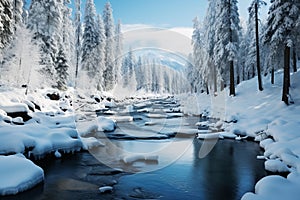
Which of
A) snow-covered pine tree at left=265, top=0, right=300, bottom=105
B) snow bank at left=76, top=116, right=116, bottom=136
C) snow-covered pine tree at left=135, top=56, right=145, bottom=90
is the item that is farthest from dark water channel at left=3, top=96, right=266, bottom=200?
snow-covered pine tree at left=135, top=56, right=145, bottom=90

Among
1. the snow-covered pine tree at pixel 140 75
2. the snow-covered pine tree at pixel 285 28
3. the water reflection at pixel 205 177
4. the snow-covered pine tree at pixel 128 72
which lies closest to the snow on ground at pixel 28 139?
the water reflection at pixel 205 177

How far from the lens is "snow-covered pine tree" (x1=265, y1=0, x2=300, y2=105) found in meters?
18.9

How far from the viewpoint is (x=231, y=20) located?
2847 cm

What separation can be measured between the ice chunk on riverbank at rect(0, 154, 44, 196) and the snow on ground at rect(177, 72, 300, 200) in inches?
258

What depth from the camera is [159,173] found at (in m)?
11.0

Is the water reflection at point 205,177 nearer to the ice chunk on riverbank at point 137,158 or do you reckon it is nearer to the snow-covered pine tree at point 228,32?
the ice chunk on riverbank at point 137,158

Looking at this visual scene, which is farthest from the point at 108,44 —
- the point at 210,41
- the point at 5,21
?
the point at 5,21

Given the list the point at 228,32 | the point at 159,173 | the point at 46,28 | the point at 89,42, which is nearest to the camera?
the point at 159,173

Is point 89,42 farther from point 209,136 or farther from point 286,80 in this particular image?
point 286,80

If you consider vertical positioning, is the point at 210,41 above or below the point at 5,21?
above

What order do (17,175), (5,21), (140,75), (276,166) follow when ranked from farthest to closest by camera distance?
(140,75), (5,21), (276,166), (17,175)

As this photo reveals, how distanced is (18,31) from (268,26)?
25.9 m

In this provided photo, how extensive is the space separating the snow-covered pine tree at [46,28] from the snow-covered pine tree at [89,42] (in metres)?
11.7

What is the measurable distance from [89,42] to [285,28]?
33005 mm
